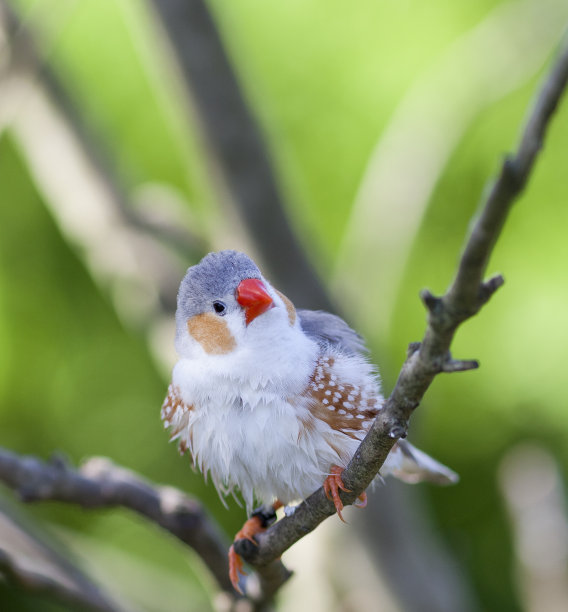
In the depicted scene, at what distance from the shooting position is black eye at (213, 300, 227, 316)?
1.15 metres

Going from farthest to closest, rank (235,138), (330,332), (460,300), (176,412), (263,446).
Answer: (235,138) → (330,332) → (176,412) → (263,446) → (460,300)

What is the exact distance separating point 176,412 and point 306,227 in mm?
1220

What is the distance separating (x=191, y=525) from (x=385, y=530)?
976mm

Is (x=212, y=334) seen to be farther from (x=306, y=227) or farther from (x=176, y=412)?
(x=306, y=227)

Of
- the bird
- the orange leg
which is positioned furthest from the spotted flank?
the orange leg

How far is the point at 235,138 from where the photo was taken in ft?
6.36

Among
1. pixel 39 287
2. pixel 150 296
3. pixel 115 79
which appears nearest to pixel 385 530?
pixel 150 296

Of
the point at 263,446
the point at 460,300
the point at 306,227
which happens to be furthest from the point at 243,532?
the point at 306,227

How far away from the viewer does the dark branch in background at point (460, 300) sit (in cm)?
55

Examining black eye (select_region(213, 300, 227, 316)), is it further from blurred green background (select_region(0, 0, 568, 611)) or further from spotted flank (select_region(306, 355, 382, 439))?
blurred green background (select_region(0, 0, 568, 611))

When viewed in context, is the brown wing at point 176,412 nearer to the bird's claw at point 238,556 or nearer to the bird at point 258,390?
the bird at point 258,390

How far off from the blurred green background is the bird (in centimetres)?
89

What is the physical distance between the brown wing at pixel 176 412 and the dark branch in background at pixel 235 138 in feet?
2.75

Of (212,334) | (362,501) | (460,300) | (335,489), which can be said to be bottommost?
(362,501)
